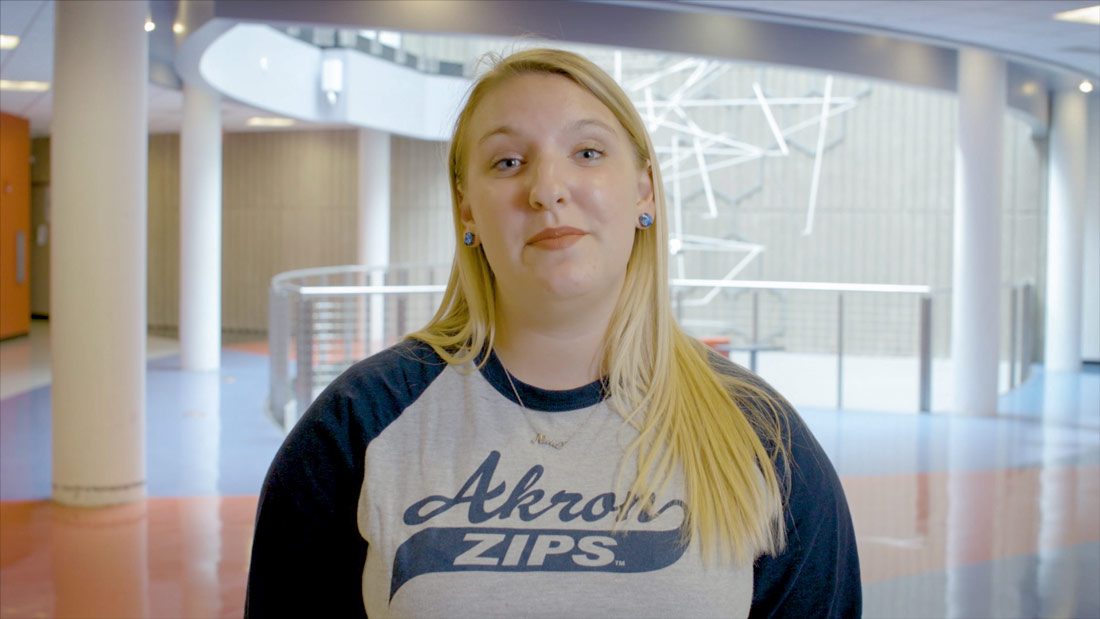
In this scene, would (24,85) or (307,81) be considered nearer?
(24,85)

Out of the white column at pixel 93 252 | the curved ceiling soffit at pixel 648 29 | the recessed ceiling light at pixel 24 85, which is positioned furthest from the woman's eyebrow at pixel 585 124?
the recessed ceiling light at pixel 24 85

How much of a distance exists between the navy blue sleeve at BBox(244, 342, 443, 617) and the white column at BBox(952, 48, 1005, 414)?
22.9ft

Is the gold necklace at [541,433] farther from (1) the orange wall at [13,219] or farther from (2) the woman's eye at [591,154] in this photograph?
(1) the orange wall at [13,219]

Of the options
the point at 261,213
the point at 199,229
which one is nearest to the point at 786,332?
the point at 199,229

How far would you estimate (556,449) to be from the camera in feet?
3.99

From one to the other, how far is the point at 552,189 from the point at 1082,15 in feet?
18.8

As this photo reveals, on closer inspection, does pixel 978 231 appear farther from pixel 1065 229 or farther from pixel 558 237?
pixel 558 237

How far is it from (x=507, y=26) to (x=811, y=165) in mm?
7119

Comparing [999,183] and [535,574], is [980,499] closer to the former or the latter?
[999,183]

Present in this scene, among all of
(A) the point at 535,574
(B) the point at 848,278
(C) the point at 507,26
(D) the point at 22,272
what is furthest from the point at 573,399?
(D) the point at 22,272

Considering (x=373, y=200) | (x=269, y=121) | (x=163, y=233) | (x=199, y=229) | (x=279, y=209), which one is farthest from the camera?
(x=163, y=233)

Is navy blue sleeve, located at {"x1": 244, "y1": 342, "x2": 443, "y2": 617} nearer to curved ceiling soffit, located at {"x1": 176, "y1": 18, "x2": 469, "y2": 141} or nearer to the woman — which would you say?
the woman

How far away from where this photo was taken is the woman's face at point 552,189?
1.22 meters

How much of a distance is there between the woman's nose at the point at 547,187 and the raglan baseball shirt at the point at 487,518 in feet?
0.72
